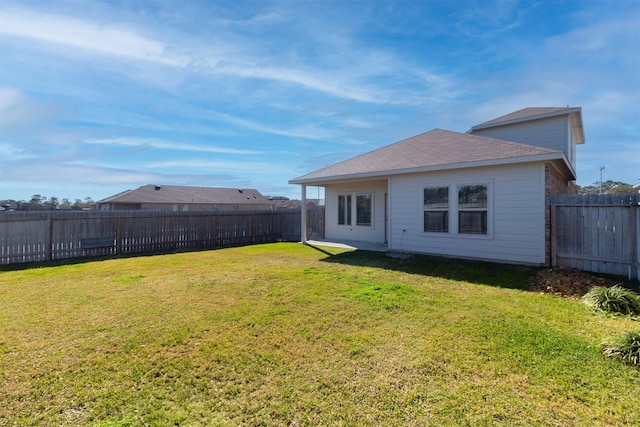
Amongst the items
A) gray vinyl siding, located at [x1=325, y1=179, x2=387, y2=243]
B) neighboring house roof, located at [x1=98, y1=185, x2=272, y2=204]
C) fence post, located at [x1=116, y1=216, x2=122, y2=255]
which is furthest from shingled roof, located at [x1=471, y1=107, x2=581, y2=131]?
neighboring house roof, located at [x1=98, y1=185, x2=272, y2=204]

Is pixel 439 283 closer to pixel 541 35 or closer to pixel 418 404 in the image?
pixel 418 404

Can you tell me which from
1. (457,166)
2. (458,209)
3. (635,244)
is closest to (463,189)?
(458,209)

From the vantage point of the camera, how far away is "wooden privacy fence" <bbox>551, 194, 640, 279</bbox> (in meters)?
6.56

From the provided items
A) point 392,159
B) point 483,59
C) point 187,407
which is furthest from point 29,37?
point 483,59

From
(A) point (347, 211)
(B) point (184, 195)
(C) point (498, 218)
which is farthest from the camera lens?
(B) point (184, 195)

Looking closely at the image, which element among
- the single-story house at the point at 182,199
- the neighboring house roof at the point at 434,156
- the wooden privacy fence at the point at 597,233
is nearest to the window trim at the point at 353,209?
the neighboring house roof at the point at 434,156

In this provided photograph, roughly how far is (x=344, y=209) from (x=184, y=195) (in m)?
27.7

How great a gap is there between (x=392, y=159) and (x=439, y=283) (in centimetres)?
581

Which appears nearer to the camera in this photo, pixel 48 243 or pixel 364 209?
pixel 48 243

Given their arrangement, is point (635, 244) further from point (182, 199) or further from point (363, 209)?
point (182, 199)

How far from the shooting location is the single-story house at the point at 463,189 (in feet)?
25.4

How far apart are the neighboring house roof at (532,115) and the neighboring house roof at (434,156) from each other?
12.1ft

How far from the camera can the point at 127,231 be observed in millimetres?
11250

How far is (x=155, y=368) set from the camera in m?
3.03
